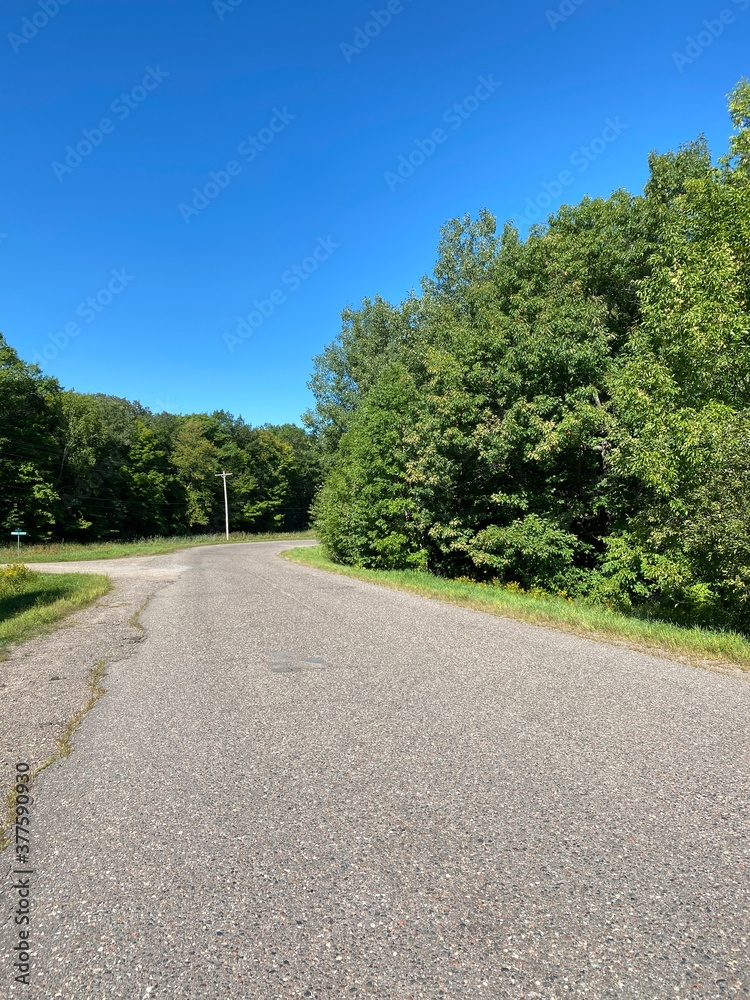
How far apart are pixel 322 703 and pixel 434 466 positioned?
13.5m

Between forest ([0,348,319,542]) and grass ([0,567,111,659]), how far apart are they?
26.4m

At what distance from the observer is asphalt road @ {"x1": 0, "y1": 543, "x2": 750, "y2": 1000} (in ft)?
6.13

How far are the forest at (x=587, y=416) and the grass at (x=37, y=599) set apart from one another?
10.3 meters

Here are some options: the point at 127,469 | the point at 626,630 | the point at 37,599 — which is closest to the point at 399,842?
the point at 626,630

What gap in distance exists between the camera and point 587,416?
13672mm

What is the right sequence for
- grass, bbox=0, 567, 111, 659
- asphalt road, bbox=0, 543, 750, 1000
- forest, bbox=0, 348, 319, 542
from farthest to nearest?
1. forest, bbox=0, 348, 319, 542
2. grass, bbox=0, 567, 111, 659
3. asphalt road, bbox=0, 543, 750, 1000

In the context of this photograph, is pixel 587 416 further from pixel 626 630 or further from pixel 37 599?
pixel 37 599

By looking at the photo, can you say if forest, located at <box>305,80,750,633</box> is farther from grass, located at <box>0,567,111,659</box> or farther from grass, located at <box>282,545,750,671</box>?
grass, located at <box>0,567,111,659</box>

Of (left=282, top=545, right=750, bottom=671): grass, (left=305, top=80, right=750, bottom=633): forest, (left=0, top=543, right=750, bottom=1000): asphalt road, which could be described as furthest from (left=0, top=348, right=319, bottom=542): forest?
(left=0, top=543, right=750, bottom=1000): asphalt road

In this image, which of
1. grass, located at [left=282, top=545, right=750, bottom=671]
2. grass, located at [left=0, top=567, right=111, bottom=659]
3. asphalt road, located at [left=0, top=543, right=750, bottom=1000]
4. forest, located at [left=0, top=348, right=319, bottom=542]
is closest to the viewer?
asphalt road, located at [left=0, top=543, right=750, bottom=1000]

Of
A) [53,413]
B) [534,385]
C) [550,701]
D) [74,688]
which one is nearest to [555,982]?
[550,701]

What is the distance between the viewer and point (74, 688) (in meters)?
5.38

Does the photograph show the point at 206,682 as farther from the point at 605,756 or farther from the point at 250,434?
the point at 250,434

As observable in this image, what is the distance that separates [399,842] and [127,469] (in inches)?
2332
